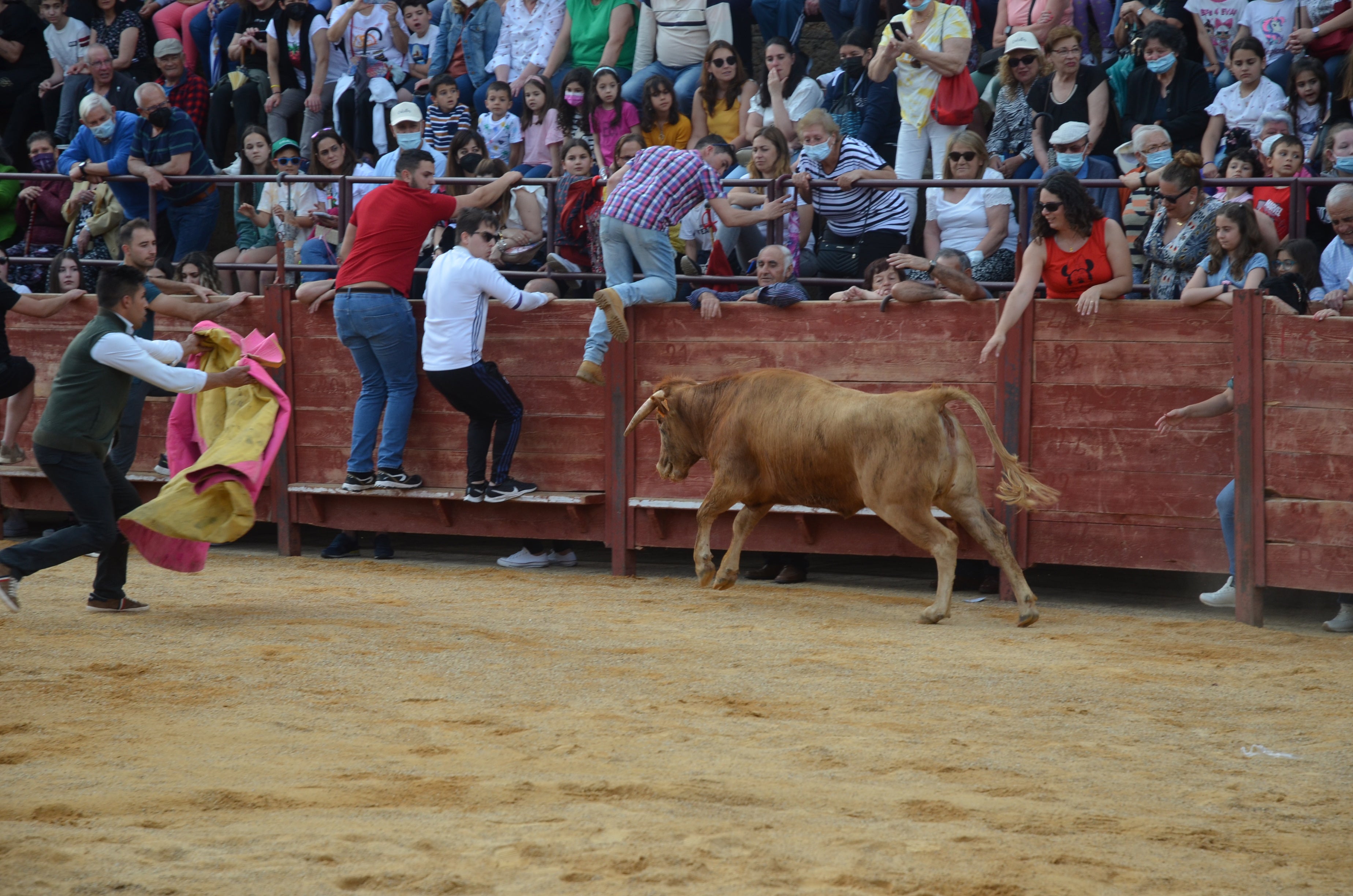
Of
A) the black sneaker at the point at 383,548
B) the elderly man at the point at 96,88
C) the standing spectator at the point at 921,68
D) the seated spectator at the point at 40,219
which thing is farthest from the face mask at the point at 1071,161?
the seated spectator at the point at 40,219

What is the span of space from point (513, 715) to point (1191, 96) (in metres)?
6.65

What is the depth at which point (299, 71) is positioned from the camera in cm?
1345

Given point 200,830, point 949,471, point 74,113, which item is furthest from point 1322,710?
point 74,113

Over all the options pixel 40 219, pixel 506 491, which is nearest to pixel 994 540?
pixel 506 491

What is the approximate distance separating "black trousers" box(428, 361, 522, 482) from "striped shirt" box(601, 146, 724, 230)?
1.28m

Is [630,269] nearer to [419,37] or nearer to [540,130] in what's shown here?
[540,130]

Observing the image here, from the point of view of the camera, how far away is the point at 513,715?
18.1 ft

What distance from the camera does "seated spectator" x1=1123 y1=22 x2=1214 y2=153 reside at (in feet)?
31.7

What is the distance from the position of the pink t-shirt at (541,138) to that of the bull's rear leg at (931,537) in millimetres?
5068

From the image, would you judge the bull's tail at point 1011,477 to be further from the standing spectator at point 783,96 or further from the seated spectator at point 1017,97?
the standing spectator at point 783,96

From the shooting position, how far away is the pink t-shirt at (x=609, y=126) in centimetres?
1112

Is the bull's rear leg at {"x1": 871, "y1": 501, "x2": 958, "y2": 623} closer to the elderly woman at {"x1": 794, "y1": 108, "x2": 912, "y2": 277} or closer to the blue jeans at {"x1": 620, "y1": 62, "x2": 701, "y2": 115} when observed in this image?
the elderly woman at {"x1": 794, "y1": 108, "x2": 912, "y2": 277}

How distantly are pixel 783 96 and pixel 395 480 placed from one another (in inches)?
160

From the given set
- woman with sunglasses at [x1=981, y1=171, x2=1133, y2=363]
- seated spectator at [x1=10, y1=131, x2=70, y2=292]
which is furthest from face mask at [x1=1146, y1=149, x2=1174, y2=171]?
seated spectator at [x1=10, y1=131, x2=70, y2=292]
